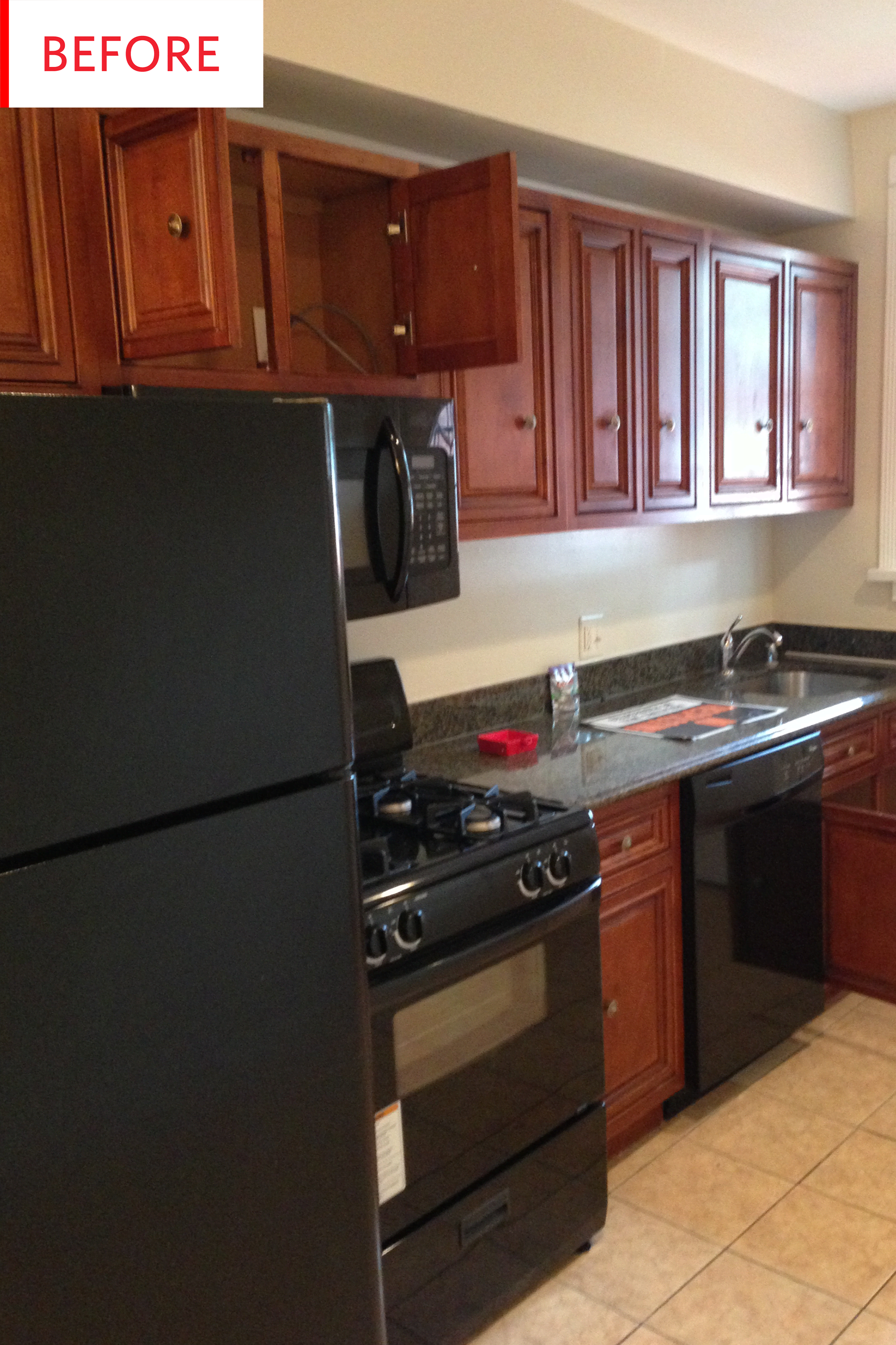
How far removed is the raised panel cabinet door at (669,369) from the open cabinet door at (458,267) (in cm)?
83

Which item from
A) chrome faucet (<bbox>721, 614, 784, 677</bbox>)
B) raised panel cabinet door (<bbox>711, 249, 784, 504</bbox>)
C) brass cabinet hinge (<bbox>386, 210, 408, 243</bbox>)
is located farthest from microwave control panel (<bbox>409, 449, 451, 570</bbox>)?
chrome faucet (<bbox>721, 614, 784, 677</bbox>)

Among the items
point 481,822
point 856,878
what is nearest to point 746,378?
point 856,878

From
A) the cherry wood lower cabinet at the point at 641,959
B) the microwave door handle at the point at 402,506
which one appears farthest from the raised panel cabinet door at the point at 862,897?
the microwave door handle at the point at 402,506

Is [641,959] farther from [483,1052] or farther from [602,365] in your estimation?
[602,365]

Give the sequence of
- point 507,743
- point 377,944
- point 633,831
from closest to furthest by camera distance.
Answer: point 377,944
point 633,831
point 507,743

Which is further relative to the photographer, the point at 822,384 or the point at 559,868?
the point at 822,384

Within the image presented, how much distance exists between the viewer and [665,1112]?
260 cm

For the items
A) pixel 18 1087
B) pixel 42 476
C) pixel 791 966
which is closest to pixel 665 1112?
pixel 791 966

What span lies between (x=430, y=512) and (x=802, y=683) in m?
1.82

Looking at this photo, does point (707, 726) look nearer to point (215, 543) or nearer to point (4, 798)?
point (215, 543)

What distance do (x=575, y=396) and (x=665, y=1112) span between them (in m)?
1.74

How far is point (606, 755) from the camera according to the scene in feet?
8.40

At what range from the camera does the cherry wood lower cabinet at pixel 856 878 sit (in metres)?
2.90

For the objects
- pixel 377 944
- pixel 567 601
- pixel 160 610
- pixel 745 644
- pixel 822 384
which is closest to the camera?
pixel 160 610
